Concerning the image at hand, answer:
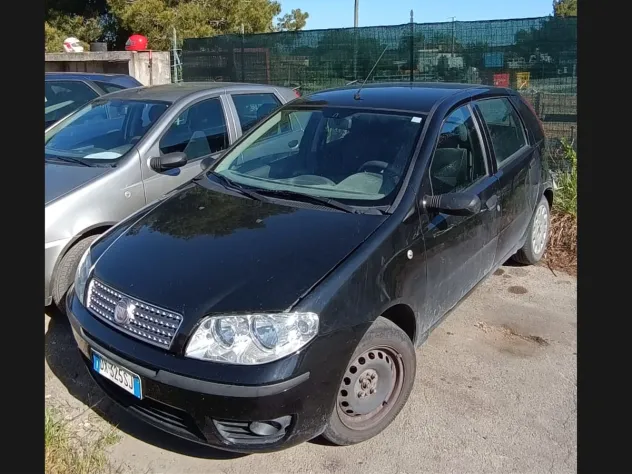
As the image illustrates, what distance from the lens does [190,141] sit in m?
5.19

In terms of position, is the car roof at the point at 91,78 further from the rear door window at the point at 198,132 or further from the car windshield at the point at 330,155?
the car windshield at the point at 330,155

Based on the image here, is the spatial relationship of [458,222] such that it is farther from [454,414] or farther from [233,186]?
[233,186]

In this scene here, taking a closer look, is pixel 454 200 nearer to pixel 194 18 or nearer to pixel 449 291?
pixel 449 291

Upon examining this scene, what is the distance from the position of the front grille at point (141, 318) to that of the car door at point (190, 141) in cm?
197

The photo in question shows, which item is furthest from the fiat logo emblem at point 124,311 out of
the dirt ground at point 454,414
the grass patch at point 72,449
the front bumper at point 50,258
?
the front bumper at point 50,258

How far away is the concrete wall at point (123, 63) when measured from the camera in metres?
14.1

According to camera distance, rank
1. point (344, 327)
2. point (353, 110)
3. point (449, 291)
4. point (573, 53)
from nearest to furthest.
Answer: point (344, 327) → point (449, 291) → point (353, 110) → point (573, 53)

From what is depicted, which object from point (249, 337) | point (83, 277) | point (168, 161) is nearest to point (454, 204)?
point (249, 337)

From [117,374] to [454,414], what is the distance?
71.5 inches

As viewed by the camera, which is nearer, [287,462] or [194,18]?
[287,462]

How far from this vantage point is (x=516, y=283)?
203 inches

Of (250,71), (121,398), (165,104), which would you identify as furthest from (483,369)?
(250,71)

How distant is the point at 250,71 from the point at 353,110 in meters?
7.91

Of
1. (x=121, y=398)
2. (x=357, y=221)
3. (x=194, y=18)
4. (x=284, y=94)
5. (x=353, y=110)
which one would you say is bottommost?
(x=121, y=398)
